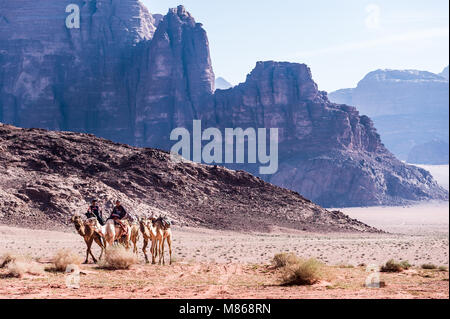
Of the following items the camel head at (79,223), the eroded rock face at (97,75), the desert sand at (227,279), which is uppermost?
the eroded rock face at (97,75)

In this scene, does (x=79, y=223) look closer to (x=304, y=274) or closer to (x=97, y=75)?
(x=304, y=274)

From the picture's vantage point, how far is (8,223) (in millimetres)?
52594

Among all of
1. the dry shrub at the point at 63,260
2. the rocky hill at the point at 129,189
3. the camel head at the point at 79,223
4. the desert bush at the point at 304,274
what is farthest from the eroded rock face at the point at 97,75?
the desert bush at the point at 304,274

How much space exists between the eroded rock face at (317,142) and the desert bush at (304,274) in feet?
437

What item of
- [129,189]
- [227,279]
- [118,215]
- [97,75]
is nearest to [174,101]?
[97,75]

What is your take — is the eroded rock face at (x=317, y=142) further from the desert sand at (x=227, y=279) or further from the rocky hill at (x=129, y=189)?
the desert sand at (x=227, y=279)

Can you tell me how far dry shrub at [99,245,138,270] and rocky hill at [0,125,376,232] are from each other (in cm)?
3092

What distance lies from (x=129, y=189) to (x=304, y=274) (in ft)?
156

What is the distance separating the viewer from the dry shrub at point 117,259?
2411 centimetres

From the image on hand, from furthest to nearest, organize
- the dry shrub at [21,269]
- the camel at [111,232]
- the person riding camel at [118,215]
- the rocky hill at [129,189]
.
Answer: the rocky hill at [129,189] < the person riding camel at [118,215] < the camel at [111,232] < the dry shrub at [21,269]

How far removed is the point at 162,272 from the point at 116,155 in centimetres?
4958

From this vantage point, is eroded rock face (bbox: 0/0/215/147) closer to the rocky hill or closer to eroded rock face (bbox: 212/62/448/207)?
eroded rock face (bbox: 212/62/448/207)

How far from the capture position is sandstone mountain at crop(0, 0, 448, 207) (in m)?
156
